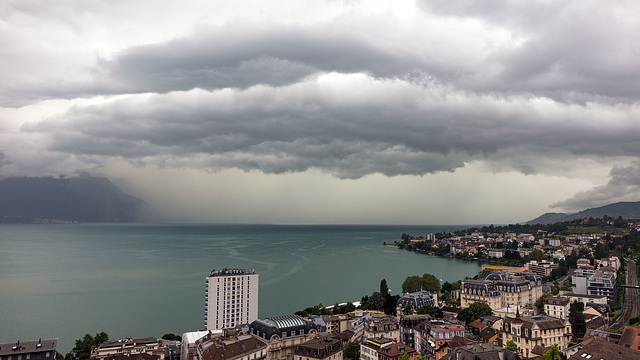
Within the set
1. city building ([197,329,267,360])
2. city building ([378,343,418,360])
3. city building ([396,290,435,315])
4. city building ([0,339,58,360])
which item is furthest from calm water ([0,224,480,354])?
city building ([378,343,418,360])

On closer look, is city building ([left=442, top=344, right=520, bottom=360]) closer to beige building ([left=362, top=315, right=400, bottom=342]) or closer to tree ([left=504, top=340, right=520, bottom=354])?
tree ([left=504, top=340, right=520, bottom=354])

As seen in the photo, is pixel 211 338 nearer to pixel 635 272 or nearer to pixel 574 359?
pixel 574 359

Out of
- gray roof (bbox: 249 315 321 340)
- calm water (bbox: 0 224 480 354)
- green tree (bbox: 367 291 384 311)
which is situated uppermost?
gray roof (bbox: 249 315 321 340)

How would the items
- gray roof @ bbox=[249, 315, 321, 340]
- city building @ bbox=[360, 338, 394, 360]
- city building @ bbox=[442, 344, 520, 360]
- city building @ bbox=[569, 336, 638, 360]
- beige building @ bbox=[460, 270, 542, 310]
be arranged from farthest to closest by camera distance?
beige building @ bbox=[460, 270, 542, 310] → gray roof @ bbox=[249, 315, 321, 340] → city building @ bbox=[360, 338, 394, 360] → city building @ bbox=[442, 344, 520, 360] → city building @ bbox=[569, 336, 638, 360]

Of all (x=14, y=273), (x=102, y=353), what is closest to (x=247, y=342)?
(x=102, y=353)

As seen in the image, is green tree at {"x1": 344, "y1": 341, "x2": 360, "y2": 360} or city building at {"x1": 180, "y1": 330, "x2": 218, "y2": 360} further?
green tree at {"x1": 344, "y1": 341, "x2": 360, "y2": 360}

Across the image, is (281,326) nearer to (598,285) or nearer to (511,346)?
(511,346)
